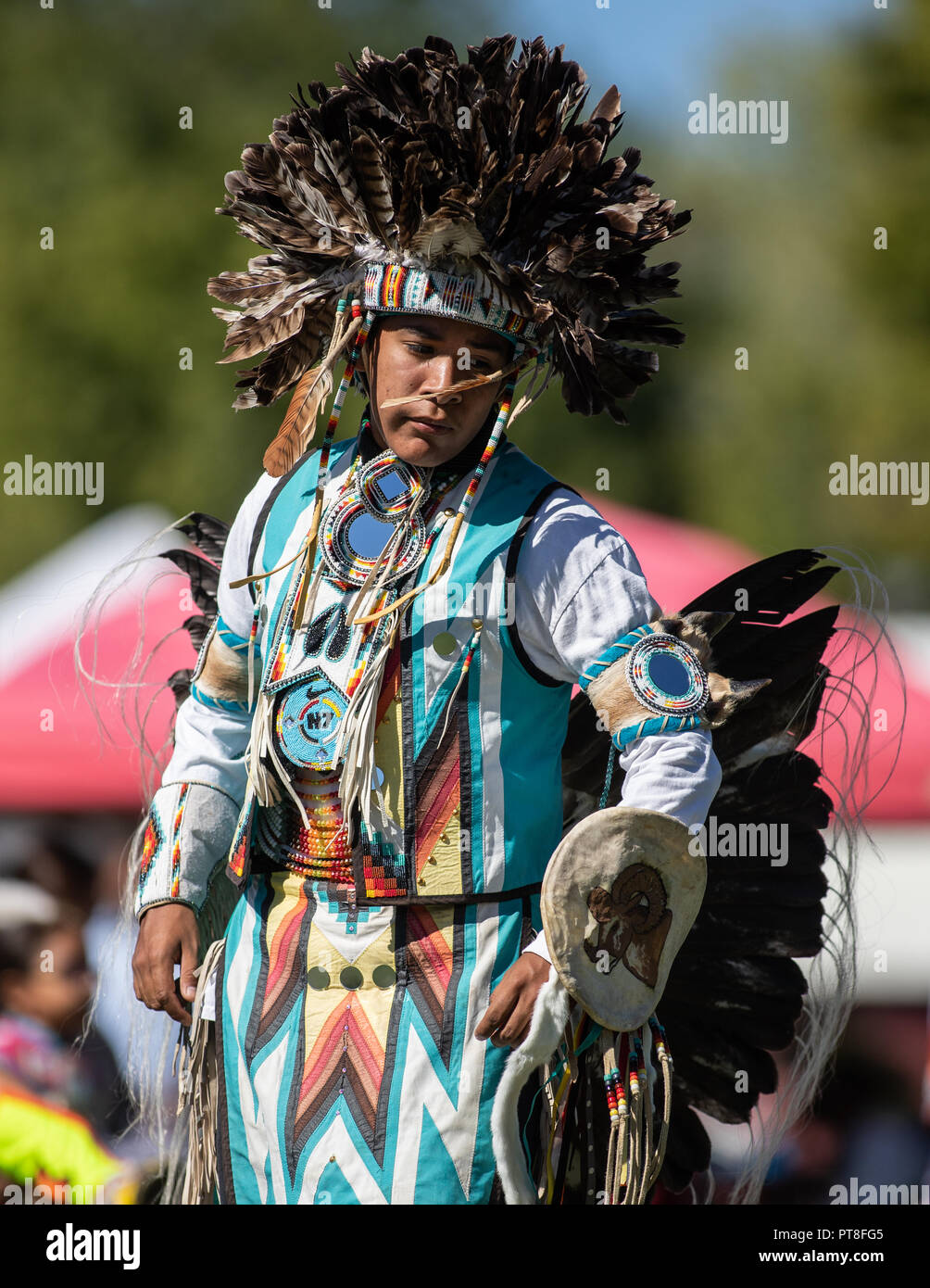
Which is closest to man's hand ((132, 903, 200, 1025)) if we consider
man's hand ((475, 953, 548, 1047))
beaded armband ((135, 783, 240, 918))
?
beaded armband ((135, 783, 240, 918))

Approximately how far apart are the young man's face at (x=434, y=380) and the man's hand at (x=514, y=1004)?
878mm

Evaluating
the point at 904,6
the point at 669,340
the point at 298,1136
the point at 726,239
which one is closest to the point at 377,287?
the point at 669,340

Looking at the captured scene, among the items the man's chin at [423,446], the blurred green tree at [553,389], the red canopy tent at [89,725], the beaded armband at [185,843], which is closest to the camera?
the man's chin at [423,446]

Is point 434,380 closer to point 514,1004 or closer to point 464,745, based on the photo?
point 464,745

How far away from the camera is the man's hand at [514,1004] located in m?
2.34

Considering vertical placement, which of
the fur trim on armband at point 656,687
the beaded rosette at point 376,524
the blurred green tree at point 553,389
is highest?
the blurred green tree at point 553,389

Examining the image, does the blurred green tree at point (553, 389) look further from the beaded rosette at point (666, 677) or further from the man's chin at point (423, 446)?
the beaded rosette at point (666, 677)

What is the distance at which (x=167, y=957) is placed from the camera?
2.69m

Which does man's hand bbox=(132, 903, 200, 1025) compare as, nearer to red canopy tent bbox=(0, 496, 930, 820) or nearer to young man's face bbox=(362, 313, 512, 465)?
young man's face bbox=(362, 313, 512, 465)

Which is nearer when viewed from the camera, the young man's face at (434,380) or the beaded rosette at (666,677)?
the beaded rosette at (666,677)

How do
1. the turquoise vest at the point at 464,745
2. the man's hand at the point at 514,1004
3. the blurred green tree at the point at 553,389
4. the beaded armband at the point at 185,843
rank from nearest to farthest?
the man's hand at the point at 514,1004
the turquoise vest at the point at 464,745
the beaded armband at the point at 185,843
the blurred green tree at the point at 553,389

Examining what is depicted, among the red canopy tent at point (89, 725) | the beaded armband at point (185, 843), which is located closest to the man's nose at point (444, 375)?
the beaded armband at point (185, 843)

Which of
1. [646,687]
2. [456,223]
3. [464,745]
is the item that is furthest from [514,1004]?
[456,223]

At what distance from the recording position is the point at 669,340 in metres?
2.73
